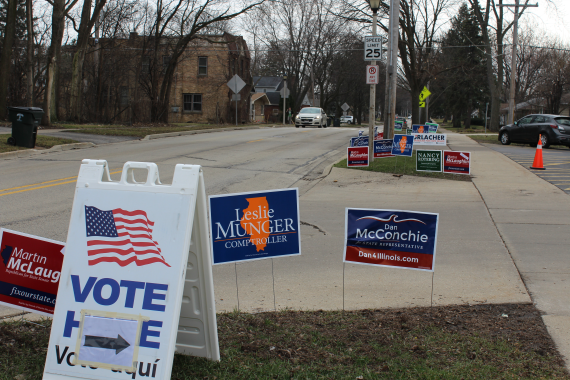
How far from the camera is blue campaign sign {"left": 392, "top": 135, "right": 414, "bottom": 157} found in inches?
548

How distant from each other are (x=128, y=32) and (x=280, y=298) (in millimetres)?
34893

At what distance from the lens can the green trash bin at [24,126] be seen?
15.7 m

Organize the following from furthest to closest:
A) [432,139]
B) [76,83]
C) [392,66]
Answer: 1. [76,83]
2. [392,66]
3. [432,139]

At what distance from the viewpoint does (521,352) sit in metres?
3.49

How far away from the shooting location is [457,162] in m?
12.2

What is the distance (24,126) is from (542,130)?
1958cm

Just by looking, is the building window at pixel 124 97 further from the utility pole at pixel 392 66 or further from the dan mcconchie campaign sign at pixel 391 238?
the dan mcconchie campaign sign at pixel 391 238

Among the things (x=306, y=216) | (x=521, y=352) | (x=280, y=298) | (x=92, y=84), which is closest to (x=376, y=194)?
(x=306, y=216)

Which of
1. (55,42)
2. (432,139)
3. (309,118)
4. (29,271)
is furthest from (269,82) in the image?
(29,271)

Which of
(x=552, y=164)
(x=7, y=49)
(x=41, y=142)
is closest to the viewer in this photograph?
(x=552, y=164)

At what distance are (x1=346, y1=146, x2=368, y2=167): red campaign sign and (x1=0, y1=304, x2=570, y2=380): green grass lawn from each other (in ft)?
29.8

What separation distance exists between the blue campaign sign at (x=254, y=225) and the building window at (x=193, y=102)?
41.1 metres

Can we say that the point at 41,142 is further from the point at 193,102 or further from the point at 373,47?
the point at 193,102

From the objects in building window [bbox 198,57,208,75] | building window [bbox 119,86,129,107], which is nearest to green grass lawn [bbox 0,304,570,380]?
building window [bbox 198,57,208,75]
